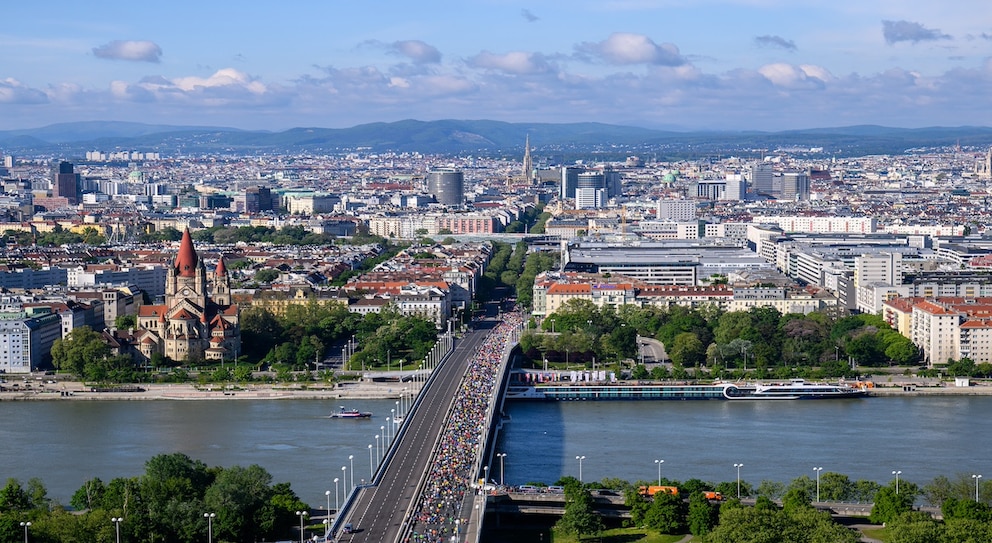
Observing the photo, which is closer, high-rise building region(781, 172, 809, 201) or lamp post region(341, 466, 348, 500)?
lamp post region(341, 466, 348, 500)

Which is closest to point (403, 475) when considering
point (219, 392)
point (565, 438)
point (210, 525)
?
point (210, 525)

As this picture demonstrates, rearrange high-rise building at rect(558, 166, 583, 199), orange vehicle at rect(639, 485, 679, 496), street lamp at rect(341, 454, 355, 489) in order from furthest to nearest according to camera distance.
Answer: high-rise building at rect(558, 166, 583, 199), street lamp at rect(341, 454, 355, 489), orange vehicle at rect(639, 485, 679, 496)

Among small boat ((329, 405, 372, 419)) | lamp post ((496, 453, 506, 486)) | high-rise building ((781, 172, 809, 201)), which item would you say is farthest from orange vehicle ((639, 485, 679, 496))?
high-rise building ((781, 172, 809, 201))

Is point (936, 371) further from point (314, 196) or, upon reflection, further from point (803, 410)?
point (314, 196)

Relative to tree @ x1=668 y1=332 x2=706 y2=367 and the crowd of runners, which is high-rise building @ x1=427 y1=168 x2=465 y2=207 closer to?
tree @ x1=668 y1=332 x2=706 y2=367

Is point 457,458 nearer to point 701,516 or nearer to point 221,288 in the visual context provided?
point 701,516

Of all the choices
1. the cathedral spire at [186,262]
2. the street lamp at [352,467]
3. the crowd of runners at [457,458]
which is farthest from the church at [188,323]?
the street lamp at [352,467]

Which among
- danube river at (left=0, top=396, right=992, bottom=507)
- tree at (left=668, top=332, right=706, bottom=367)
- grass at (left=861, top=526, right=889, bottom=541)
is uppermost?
tree at (left=668, top=332, right=706, bottom=367)
